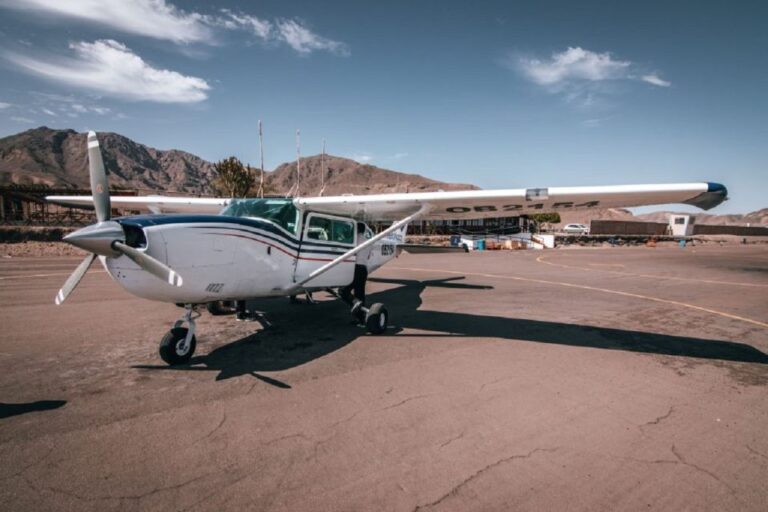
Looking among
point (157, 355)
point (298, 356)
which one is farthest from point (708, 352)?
point (157, 355)

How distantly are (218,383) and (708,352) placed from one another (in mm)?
7792

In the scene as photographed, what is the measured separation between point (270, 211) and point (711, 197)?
23.5ft

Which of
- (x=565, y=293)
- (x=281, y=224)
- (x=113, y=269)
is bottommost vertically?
(x=565, y=293)

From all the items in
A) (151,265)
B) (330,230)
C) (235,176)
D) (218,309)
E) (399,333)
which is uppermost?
(235,176)

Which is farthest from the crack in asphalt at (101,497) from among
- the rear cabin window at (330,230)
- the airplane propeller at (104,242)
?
the rear cabin window at (330,230)

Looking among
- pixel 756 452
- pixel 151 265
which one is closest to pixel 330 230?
pixel 151 265

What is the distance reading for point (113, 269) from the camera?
4.44m

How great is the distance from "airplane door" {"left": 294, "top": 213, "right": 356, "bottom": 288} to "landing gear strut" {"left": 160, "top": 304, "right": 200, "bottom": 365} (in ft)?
6.46

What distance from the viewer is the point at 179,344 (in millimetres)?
5246

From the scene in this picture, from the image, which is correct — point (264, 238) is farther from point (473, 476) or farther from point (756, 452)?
point (756, 452)

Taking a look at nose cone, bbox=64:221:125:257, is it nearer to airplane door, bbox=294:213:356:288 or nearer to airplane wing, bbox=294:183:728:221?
airplane door, bbox=294:213:356:288

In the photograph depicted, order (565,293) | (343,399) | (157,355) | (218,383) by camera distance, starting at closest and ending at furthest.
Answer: (343,399) → (218,383) → (157,355) → (565,293)

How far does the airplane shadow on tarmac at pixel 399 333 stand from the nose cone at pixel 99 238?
1.85 metres

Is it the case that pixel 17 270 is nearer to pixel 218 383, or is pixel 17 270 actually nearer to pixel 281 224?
pixel 281 224
